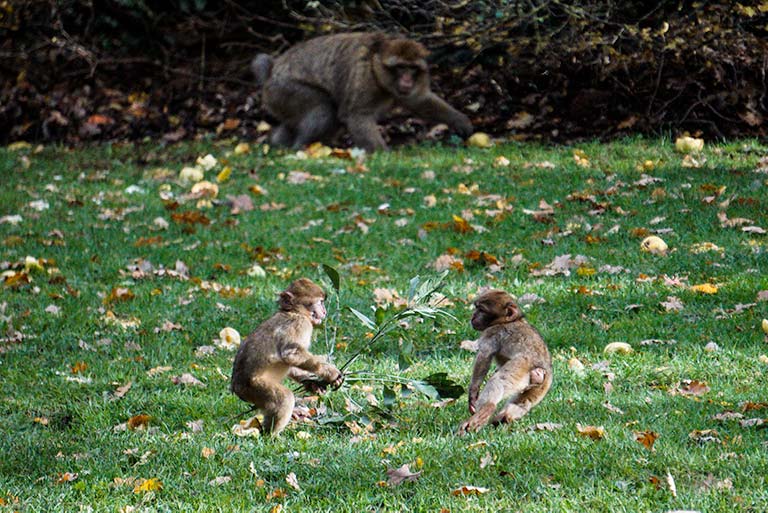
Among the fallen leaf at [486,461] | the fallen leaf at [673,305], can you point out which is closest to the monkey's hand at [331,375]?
the fallen leaf at [486,461]

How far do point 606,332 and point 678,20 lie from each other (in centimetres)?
717

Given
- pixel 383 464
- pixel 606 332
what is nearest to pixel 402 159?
pixel 606 332

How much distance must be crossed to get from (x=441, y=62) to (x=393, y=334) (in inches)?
392

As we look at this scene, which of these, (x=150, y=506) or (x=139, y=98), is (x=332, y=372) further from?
(x=139, y=98)

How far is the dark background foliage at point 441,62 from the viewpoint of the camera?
13812 millimetres

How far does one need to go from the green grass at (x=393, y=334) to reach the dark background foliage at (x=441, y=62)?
3.68ft

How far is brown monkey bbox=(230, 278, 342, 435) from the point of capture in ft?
18.9

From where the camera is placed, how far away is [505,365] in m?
5.87

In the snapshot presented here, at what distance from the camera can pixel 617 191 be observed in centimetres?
1161

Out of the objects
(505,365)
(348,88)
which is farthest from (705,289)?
(348,88)

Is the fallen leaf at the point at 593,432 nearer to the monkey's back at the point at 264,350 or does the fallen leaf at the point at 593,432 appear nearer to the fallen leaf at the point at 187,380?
the monkey's back at the point at 264,350

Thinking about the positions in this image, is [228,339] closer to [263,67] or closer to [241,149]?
[241,149]

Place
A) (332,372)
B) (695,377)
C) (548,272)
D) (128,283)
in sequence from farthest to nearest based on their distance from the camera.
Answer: (128,283)
(548,272)
(695,377)
(332,372)

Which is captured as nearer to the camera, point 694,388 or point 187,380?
point 694,388
